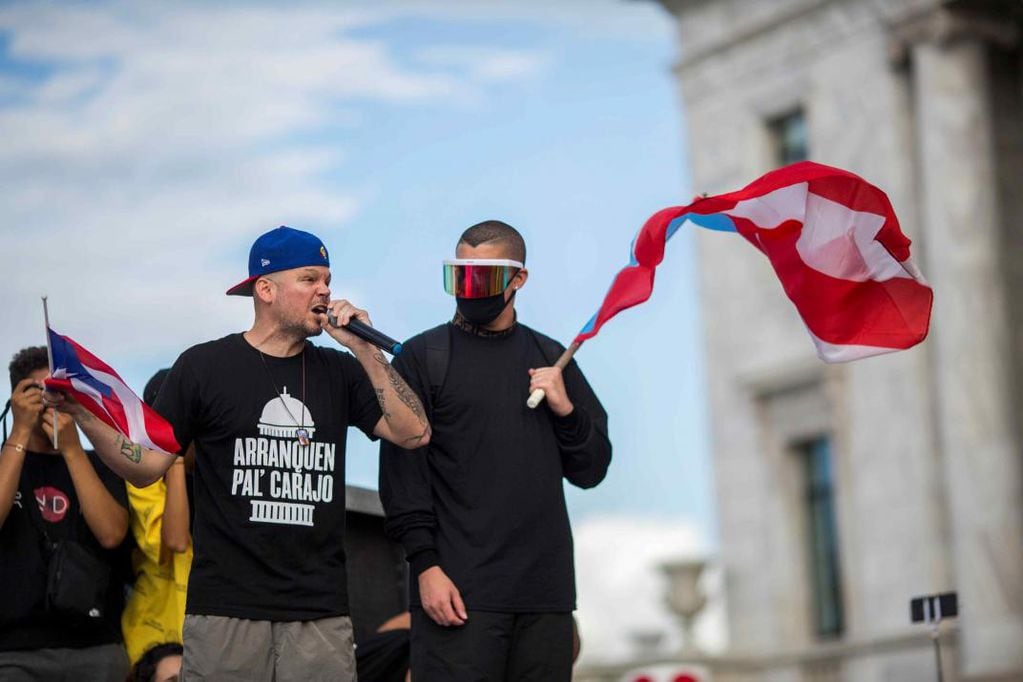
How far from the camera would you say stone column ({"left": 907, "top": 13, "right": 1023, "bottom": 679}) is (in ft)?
77.3

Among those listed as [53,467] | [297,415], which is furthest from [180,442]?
[53,467]

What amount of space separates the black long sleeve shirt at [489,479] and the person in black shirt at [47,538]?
119 centimetres

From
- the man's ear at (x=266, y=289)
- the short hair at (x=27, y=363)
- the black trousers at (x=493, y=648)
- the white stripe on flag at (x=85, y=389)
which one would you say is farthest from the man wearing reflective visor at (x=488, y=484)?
the short hair at (x=27, y=363)

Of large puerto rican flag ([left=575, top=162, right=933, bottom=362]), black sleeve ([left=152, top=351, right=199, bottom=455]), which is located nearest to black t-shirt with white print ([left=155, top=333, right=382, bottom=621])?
black sleeve ([left=152, top=351, right=199, bottom=455])

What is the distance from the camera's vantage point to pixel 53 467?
26.7 ft

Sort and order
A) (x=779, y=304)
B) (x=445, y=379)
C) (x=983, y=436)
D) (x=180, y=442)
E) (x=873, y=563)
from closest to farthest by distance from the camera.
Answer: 1. (x=180, y=442)
2. (x=445, y=379)
3. (x=983, y=436)
4. (x=873, y=563)
5. (x=779, y=304)

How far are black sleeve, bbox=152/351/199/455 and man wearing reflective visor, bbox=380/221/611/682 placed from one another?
0.89m

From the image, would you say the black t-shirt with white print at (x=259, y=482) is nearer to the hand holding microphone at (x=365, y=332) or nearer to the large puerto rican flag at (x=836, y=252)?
the hand holding microphone at (x=365, y=332)

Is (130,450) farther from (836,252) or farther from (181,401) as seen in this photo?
(836,252)

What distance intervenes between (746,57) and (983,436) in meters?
7.36

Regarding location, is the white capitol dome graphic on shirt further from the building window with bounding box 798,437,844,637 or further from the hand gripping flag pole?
the building window with bounding box 798,437,844,637

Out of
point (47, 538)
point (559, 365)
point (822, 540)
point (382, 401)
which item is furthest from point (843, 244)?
point (822, 540)

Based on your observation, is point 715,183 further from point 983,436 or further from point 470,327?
point 470,327

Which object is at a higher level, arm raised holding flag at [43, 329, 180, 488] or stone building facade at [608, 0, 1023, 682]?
stone building facade at [608, 0, 1023, 682]
